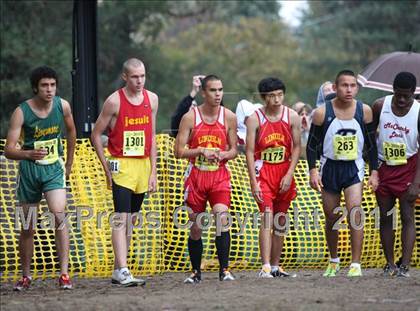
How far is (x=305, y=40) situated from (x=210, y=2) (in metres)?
25.1

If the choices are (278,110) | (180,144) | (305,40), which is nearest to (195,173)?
(180,144)

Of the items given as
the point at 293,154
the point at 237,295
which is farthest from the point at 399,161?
the point at 237,295

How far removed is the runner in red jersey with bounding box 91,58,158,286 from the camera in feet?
36.1

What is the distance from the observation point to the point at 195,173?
11.3 m

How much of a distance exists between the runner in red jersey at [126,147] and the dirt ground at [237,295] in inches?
Result: 23.5

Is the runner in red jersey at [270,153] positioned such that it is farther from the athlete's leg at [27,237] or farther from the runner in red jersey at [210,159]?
the athlete's leg at [27,237]

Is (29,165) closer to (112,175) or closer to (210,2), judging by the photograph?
(112,175)

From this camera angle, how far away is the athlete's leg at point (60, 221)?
10.7 m

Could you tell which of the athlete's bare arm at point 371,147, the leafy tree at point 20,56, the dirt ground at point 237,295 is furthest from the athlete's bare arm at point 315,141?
the leafy tree at point 20,56

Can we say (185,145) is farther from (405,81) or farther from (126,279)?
(405,81)

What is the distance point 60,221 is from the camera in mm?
10664

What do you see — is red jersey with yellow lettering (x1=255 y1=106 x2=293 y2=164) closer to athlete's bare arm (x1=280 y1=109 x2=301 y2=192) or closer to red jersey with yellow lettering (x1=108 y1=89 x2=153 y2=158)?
athlete's bare arm (x1=280 y1=109 x2=301 y2=192)

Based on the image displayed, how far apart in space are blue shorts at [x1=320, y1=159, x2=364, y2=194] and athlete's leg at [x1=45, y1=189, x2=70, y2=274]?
110 inches

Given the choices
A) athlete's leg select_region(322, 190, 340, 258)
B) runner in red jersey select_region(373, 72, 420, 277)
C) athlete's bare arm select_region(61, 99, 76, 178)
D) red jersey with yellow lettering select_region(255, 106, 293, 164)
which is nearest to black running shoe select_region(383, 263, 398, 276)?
runner in red jersey select_region(373, 72, 420, 277)
